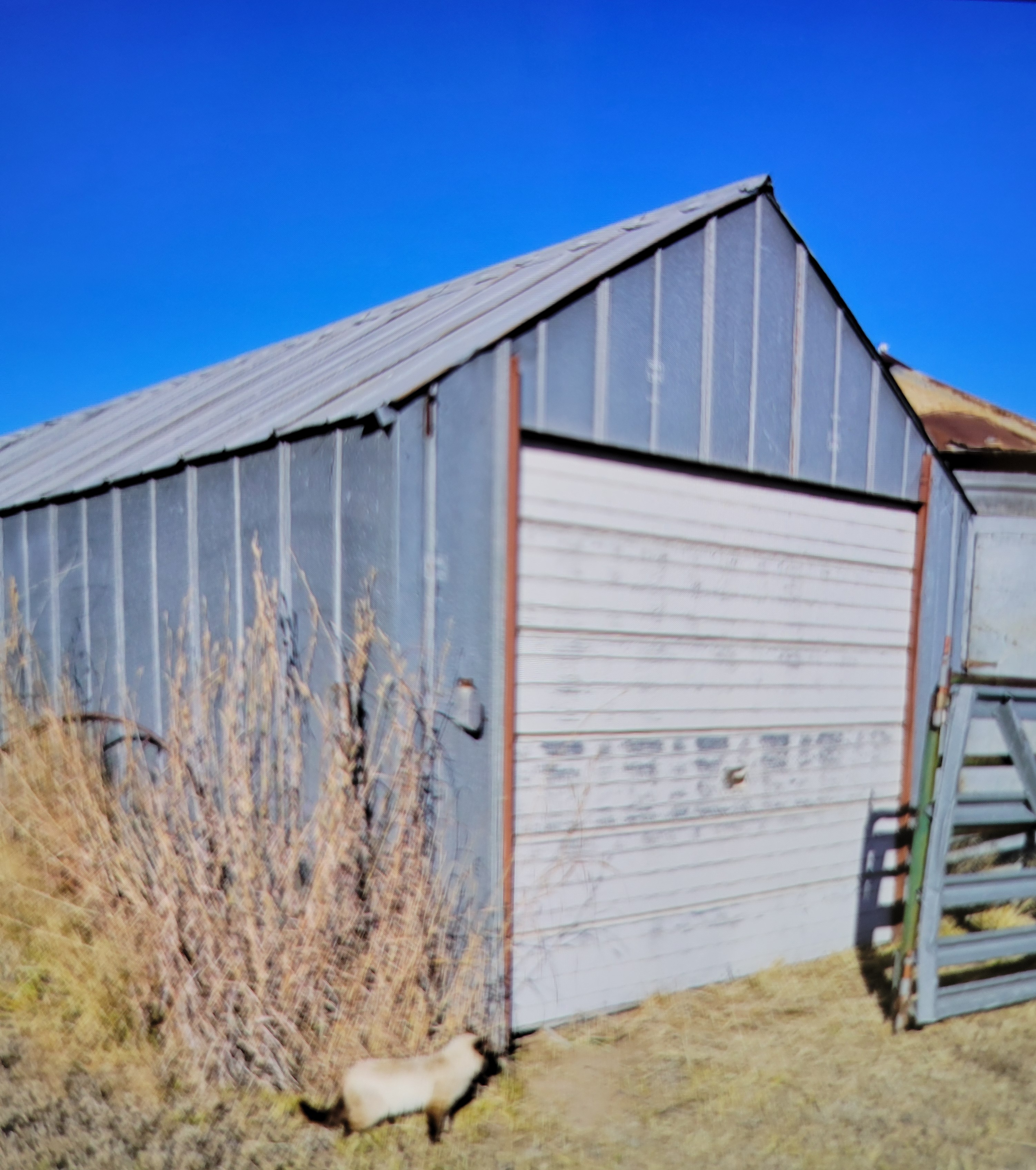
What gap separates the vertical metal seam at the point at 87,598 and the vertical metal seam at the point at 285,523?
7.04 ft

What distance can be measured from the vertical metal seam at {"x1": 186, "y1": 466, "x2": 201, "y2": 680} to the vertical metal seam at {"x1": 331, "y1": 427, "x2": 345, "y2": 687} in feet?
3.65

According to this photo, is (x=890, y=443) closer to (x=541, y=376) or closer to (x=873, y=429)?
(x=873, y=429)

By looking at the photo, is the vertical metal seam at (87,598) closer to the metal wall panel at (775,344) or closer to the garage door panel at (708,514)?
the garage door panel at (708,514)

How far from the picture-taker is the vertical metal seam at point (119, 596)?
5.25 meters

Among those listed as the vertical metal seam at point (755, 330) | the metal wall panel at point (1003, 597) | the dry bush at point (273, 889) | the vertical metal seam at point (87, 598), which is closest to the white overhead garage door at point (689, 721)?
the vertical metal seam at point (755, 330)

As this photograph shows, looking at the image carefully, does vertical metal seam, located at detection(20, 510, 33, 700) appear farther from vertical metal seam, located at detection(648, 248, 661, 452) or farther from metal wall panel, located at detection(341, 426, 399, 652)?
vertical metal seam, located at detection(648, 248, 661, 452)

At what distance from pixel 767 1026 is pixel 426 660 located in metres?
2.24

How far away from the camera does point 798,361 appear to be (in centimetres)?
479

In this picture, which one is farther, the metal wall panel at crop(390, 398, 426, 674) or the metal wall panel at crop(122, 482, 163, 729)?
the metal wall panel at crop(122, 482, 163, 729)

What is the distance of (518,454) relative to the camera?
3.73m

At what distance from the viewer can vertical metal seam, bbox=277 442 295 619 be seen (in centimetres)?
405

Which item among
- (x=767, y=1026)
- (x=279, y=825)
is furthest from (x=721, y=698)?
(x=279, y=825)

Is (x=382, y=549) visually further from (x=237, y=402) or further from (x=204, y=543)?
(x=237, y=402)

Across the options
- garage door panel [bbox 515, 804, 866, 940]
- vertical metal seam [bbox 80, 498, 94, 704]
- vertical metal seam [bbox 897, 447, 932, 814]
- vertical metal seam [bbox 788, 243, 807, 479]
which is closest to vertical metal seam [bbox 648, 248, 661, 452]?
vertical metal seam [bbox 788, 243, 807, 479]
